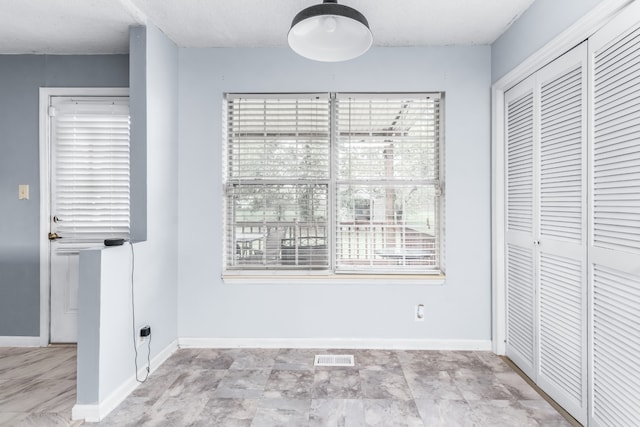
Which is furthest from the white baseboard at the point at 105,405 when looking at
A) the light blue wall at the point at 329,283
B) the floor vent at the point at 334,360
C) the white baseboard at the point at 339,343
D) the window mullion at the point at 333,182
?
the window mullion at the point at 333,182

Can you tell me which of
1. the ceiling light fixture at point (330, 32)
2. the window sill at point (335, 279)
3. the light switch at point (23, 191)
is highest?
the ceiling light fixture at point (330, 32)

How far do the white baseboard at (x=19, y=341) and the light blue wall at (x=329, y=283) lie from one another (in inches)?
52.3

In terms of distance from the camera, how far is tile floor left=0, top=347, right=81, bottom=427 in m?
2.12

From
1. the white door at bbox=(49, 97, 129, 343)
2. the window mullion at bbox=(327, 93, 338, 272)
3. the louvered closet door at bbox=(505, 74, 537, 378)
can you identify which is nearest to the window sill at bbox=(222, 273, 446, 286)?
the window mullion at bbox=(327, 93, 338, 272)

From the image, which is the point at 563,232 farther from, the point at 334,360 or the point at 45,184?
the point at 45,184

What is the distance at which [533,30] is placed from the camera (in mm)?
2418

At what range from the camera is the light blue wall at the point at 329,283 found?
309 centimetres

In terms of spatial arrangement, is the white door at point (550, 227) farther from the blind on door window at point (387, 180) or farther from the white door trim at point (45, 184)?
the white door trim at point (45, 184)

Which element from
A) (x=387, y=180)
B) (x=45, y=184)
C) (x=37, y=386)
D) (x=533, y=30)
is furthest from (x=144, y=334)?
(x=533, y=30)

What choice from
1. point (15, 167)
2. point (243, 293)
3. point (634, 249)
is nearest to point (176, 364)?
point (243, 293)

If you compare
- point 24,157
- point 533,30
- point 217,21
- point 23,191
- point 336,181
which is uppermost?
point 217,21

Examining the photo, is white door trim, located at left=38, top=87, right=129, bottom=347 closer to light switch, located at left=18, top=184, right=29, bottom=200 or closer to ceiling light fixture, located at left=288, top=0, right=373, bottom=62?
light switch, located at left=18, top=184, right=29, bottom=200

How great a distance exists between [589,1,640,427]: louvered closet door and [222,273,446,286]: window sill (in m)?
1.32

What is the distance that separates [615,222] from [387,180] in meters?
1.70
